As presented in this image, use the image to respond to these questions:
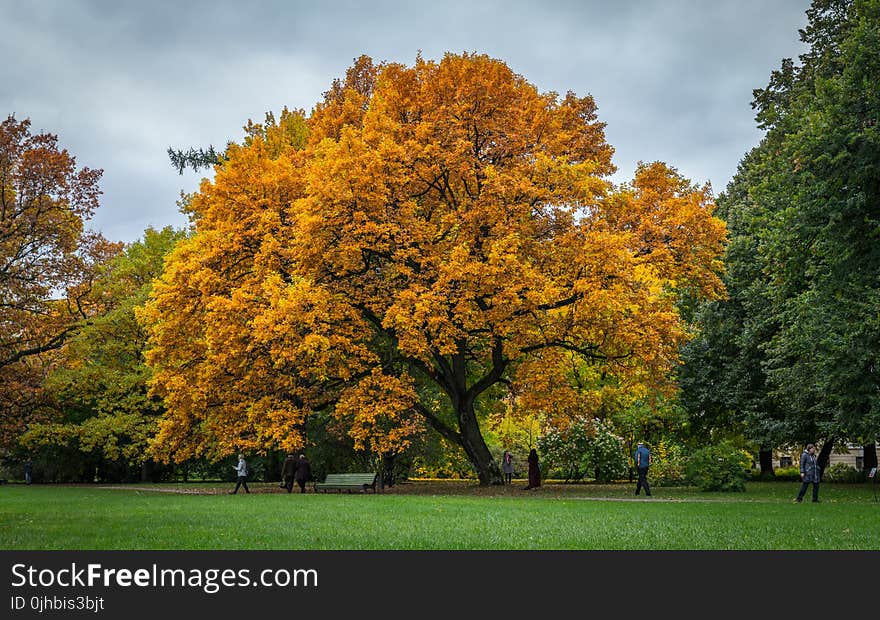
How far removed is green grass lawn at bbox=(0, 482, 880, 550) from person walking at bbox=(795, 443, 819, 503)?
43.7 inches

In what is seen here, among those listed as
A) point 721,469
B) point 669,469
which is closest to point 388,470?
point 669,469

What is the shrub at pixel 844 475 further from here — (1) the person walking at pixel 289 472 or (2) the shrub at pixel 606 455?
(1) the person walking at pixel 289 472

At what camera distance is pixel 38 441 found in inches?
1575

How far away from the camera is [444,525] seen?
14.5 m

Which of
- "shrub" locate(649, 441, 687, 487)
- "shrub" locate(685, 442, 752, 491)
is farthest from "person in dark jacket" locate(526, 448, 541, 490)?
"shrub" locate(649, 441, 687, 487)

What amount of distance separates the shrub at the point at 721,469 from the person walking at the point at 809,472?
564cm

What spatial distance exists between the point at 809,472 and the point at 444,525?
483 inches

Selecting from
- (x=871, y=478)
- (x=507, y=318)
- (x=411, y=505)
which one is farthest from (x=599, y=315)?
(x=871, y=478)

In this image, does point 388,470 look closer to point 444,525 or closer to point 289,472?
point 289,472

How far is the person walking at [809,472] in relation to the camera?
21844 mm

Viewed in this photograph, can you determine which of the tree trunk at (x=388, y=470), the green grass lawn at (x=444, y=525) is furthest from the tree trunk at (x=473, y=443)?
the green grass lawn at (x=444, y=525)

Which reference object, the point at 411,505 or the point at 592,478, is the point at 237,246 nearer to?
the point at 411,505

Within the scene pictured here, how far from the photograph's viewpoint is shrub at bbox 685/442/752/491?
2808 cm
